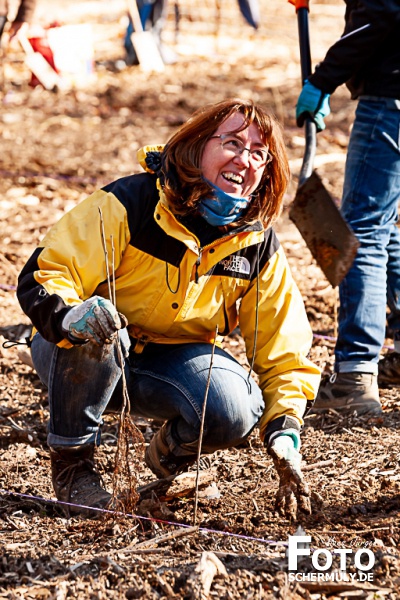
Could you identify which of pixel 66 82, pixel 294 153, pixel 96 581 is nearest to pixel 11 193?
pixel 294 153

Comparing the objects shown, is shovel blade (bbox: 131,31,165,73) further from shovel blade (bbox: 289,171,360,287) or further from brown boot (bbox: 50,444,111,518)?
brown boot (bbox: 50,444,111,518)

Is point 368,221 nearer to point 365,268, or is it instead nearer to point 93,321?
point 365,268

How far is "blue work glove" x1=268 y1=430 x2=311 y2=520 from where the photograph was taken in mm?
2947

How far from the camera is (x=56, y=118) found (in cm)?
962

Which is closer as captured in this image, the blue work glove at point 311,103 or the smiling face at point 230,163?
the smiling face at point 230,163

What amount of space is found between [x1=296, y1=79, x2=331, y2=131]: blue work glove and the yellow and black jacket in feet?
3.59

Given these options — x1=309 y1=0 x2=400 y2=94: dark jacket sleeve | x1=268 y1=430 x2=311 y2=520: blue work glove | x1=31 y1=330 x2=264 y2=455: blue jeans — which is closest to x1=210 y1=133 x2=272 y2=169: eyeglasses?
x1=31 y1=330 x2=264 y2=455: blue jeans

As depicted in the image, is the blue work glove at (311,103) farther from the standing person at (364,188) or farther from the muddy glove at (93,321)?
the muddy glove at (93,321)

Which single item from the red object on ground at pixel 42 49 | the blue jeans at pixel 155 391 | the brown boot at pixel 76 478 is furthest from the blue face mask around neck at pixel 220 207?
the red object on ground at pixel 42 49

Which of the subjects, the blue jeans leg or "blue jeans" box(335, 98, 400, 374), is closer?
the blue jeans leg

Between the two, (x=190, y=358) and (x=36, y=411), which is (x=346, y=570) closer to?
(x=190, y=358)

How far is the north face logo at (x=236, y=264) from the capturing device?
3.23m

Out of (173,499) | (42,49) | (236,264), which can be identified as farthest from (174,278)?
(42,49)

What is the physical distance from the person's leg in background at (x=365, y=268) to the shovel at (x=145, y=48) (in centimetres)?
812
